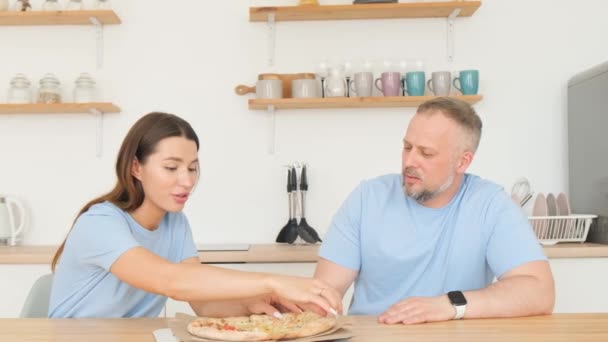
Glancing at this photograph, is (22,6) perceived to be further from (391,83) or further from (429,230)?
(429,230)

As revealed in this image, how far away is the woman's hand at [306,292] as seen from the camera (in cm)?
144

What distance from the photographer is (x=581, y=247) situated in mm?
2936

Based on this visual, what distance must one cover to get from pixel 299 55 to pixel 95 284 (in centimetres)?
195

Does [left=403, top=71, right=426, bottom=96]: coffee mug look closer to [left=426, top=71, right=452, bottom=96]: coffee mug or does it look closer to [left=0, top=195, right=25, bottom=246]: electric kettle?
[left=426, top=71, right=452, bottom=96]: coffee mug

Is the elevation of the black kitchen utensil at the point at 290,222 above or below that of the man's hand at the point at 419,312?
above

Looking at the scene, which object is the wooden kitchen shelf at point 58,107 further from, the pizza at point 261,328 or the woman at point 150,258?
the pizza at point 261,328

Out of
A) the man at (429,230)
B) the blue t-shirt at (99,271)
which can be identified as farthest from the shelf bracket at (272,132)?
the blue t-shirt at (99,271)

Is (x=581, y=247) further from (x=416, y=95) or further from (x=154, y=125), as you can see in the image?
(x=154, y=125)

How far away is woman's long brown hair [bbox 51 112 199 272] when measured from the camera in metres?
1.83

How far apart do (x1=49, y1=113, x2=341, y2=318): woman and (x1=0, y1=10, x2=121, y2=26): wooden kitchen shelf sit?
1589mm

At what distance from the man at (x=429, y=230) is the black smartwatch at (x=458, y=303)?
0.26m

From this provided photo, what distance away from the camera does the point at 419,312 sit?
157cm

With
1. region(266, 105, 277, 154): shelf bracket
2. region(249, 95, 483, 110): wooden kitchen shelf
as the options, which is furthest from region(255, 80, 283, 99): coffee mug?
region(266, 105, 277, 154): shelf bracket

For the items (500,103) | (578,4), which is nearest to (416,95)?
(500,103)
